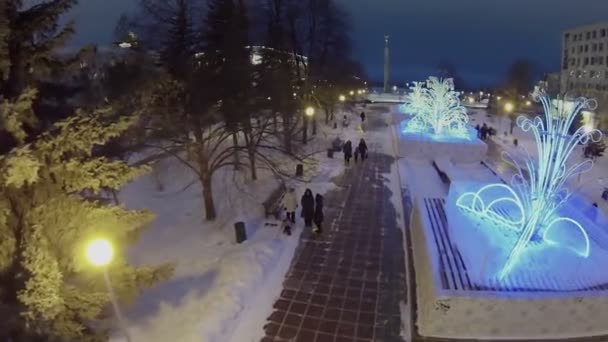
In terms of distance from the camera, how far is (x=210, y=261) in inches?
386

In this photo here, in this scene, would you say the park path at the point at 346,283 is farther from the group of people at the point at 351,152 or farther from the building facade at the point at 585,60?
the building facade at the point at 585,60

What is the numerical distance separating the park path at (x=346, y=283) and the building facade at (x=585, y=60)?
46.8 meters

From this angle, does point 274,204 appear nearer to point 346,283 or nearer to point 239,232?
point 239,232

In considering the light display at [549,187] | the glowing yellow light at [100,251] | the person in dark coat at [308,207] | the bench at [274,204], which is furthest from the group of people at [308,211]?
the glowing yellow light at [100,251]

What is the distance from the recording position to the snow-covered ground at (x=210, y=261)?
745cm

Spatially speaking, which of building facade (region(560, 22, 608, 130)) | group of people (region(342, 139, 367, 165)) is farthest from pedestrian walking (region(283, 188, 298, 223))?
building facade (region(560, 22, 608, 130))

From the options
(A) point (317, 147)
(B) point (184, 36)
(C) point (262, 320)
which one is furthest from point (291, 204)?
(A) point (317, 147)

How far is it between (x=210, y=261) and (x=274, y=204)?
410 centimetres

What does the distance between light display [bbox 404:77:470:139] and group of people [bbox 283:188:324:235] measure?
1432 centimetres

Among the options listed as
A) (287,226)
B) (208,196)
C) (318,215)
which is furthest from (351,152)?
(287,226)

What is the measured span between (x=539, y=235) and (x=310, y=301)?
4.82 metres

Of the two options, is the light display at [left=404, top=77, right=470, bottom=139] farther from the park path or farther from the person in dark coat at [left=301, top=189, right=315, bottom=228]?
the person in dark coat at [left=301, top=189, right=315, bottom=228]

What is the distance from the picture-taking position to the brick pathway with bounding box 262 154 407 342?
295 inches

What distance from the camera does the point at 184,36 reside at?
12.2m
